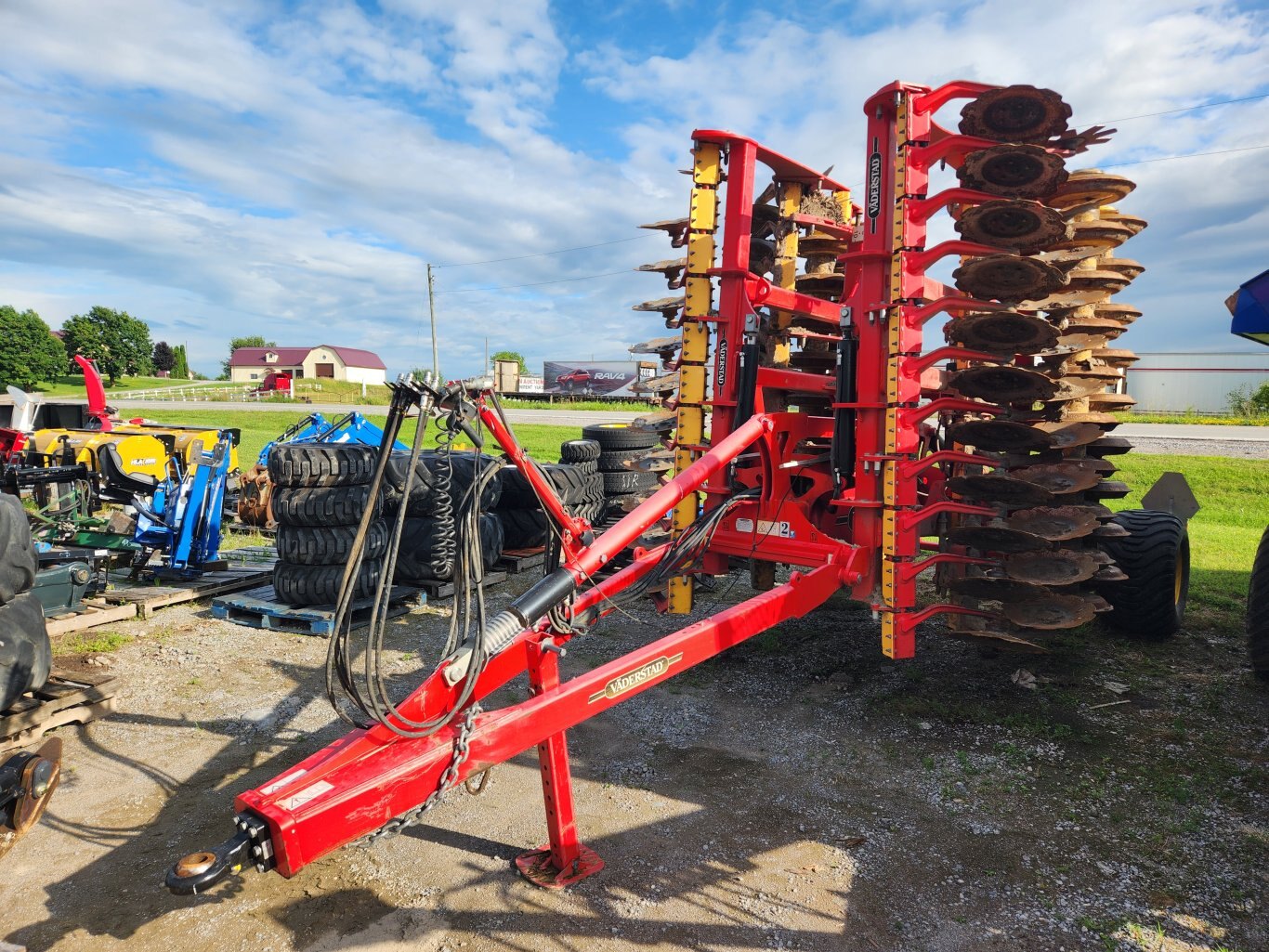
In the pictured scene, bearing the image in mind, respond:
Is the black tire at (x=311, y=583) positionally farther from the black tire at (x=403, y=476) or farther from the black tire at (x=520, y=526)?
the black tire at (x=520, y=526)

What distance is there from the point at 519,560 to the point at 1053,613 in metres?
5.63

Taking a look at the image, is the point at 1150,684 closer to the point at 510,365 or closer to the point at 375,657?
the point at 375,657

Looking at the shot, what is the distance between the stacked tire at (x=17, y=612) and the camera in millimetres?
4293

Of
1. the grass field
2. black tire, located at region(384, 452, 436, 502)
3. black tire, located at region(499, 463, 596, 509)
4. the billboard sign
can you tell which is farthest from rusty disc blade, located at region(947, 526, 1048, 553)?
the billboard sign

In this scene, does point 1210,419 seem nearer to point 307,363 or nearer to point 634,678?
point 634,678

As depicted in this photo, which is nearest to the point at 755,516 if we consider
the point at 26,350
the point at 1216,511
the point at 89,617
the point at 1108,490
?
the point at 1108,490

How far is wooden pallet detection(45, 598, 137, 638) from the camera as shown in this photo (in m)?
6.45

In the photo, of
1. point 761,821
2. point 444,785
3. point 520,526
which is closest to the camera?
point 444,785

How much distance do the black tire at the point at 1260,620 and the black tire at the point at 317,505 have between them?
6409 millimetres

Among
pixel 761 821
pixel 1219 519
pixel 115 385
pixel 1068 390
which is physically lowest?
pixel 761 821

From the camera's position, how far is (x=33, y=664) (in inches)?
178

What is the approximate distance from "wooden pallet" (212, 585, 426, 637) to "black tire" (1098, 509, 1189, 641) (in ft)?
18.9

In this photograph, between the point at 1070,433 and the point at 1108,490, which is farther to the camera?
the point at 1108,490

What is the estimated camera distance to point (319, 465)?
6.92m
